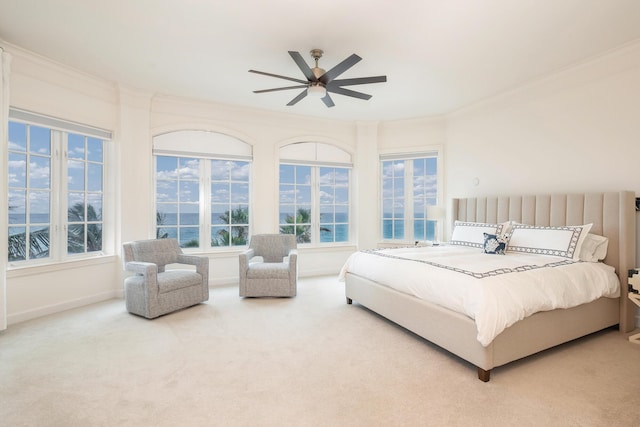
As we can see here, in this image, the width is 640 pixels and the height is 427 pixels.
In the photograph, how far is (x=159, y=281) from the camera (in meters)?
3.72

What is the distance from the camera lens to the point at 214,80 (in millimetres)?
4242

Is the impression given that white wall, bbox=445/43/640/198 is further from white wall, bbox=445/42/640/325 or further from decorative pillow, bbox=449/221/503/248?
decorative pillow, bbox=449/221/503/248

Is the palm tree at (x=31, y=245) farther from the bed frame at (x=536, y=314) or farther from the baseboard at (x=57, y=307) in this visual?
the bed frame at (x=536, y=314)

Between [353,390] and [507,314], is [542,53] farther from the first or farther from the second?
[353,390]

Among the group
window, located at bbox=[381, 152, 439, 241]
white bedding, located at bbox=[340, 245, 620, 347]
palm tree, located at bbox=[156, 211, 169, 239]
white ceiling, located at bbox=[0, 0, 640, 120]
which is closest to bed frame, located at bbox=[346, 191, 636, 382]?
white bedding, located at bbox=[340, 245, 620, 347]

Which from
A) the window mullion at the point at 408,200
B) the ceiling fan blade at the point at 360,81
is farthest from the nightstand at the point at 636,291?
the window mullion at the point at 408,200

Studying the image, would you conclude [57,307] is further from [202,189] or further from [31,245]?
[202,189]

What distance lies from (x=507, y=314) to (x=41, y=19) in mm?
4660

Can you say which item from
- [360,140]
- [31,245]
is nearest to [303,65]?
[360,140]

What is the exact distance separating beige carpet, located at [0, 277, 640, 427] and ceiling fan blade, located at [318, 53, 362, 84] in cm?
251

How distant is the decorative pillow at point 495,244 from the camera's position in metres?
3.81

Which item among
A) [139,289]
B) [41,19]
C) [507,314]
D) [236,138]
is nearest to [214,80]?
[236,138]

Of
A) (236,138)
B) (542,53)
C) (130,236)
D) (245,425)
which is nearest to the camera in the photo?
(245,425)

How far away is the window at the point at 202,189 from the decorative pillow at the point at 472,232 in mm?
3378
